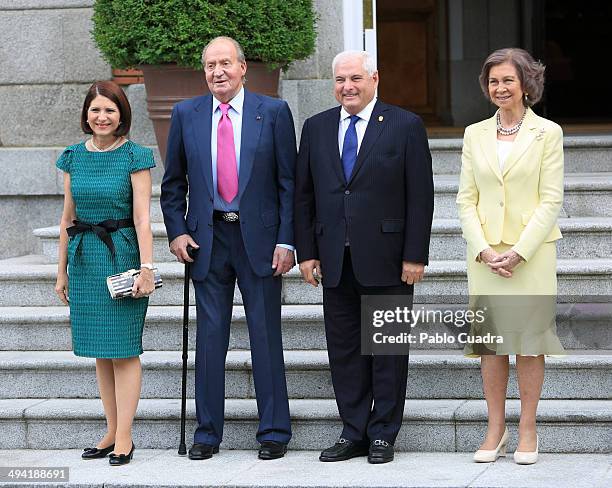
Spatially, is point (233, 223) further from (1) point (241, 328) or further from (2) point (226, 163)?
(1) point (241, 328)

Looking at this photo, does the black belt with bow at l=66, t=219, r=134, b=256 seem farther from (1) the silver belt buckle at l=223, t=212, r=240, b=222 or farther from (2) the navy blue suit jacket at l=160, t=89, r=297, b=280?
(1) the silver belt buckle at l=223, t=212, r=240, b=222

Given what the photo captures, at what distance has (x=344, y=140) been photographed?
20.7ft

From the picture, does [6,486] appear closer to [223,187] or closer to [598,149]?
[223,187]

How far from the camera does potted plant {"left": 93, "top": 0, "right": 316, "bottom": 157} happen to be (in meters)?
8.08

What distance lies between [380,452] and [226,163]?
1557 millimetres

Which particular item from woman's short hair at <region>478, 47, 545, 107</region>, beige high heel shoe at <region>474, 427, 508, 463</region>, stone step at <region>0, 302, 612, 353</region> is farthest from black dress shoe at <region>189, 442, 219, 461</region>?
woman's short hair at <region>478, 47, 545, 107</region>

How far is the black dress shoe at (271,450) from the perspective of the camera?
21.0 ft

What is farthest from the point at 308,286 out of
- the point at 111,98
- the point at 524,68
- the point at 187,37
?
the point at 524,68

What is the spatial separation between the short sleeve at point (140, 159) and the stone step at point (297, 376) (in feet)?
3.93

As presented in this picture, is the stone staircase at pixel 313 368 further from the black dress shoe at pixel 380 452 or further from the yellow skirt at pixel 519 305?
the yellow skirt at pixel 519 305

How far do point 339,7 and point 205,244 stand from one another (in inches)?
133

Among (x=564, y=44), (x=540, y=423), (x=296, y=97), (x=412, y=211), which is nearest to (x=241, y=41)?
(x=296, y=97)

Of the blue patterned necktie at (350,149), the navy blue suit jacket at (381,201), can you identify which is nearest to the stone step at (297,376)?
the navy blue suit jacket at (381,201)

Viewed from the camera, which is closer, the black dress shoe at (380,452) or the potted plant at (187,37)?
the black dress shoe at (380,452)
